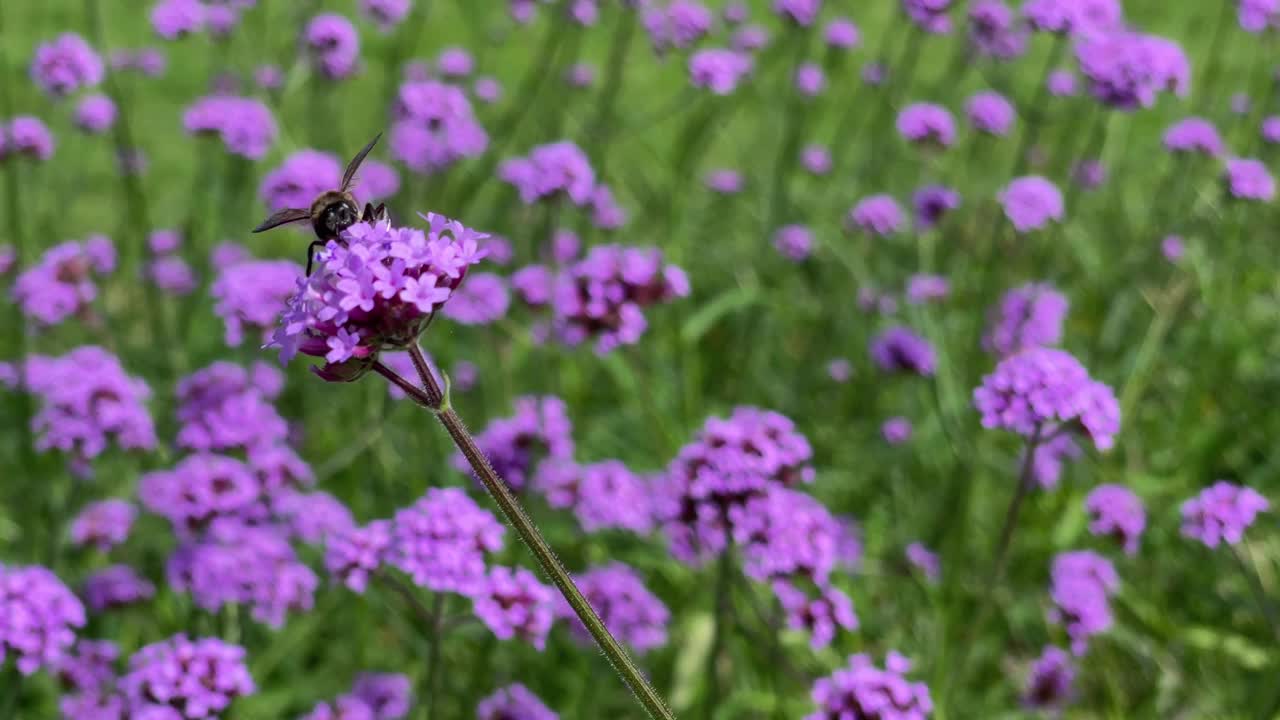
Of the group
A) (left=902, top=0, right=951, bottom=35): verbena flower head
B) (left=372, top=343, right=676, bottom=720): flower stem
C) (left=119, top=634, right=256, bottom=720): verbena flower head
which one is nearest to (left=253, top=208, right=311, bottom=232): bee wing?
(left=372, top=343, right=676, bottom=720): flower stem

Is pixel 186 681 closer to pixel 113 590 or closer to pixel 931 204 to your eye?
pixel 113 590

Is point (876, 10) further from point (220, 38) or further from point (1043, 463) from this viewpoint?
point (1043, 463)

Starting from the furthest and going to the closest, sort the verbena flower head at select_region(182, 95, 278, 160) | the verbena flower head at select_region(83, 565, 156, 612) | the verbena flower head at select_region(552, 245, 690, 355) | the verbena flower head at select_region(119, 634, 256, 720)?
the verbena flower head at select_region(182, 95, 278, 160)
the verbena flower head at select_region(83, 565, 156, 612)
the verbena flower head at select_region(552, 245, 690, 355)
the verbena flower head at select_region(119, 634, 256, 720)

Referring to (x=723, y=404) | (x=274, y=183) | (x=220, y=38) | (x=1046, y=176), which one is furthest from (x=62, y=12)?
(x=1046, y=176)

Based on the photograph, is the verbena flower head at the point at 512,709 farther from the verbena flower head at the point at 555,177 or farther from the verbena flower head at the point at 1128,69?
the verbena flower head at the point at 1128,69

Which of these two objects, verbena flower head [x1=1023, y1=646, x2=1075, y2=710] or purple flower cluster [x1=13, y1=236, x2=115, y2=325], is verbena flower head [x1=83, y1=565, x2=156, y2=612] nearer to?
purple flower cluster [x1=13, y1=236, x2=115, y2=325]

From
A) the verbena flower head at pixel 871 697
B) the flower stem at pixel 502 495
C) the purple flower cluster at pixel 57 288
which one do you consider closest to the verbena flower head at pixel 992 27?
the verbena flower head at pixel 871 697

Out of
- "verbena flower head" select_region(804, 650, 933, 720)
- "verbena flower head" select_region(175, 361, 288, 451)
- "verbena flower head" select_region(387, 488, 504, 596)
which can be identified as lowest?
"verbena flower head" select_region(175, 361, 288, 451)
